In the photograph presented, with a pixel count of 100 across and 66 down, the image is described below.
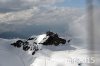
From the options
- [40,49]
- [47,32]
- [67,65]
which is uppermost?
[47,32]

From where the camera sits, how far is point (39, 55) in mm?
49375

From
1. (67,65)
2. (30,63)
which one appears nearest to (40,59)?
(30,63)

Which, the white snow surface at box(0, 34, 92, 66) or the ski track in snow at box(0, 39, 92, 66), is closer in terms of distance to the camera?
the ski track in snow at box(0, 39, 92, 66)

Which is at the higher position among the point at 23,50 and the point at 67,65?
the point at 23,50

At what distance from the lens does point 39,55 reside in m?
49.4

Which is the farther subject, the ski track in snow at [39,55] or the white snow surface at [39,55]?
the white snow surface at [39,55]

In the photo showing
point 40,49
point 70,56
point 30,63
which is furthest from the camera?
point 40,49

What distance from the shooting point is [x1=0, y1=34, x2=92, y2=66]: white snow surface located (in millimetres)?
45438

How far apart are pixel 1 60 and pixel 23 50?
6406mm

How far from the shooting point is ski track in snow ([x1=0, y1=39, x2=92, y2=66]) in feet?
149

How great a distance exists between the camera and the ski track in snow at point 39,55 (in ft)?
149

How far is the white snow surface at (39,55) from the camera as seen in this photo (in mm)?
45438

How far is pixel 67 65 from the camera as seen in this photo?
3884cm

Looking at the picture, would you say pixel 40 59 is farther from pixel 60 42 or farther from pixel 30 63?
pixel 60 42
